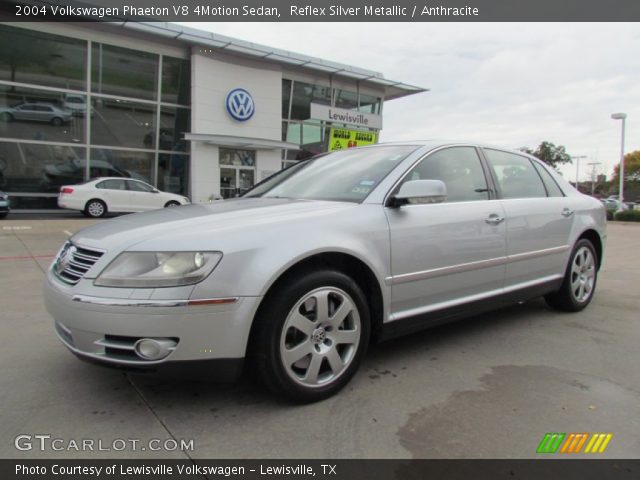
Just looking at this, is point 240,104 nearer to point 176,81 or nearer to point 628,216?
point 176,81

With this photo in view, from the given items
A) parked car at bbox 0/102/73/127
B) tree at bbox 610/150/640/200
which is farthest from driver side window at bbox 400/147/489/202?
tree at bbox 610/150/640/200

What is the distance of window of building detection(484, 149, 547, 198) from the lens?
3.95 meters

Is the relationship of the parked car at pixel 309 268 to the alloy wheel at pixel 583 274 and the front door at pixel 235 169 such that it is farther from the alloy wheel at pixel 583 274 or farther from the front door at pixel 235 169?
the front door at pixel 235 169

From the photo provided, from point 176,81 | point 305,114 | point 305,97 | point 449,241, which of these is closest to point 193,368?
point 449,241

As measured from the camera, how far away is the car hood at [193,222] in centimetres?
241

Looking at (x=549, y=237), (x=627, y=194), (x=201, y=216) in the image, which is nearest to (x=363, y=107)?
(x=549, y=237)

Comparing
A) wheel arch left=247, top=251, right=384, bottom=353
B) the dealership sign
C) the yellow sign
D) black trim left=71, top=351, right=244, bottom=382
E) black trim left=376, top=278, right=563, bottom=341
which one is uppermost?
the dealership sign

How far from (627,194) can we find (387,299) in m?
90.9

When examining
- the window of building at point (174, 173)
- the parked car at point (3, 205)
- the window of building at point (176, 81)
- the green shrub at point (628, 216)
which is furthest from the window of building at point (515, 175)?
the green shrub at point (628, 216)

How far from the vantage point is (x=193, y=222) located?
2.59 metres

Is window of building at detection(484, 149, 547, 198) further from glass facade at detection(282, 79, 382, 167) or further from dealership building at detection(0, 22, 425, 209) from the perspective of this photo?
glass facade at detection(282, 79, 382, 167)

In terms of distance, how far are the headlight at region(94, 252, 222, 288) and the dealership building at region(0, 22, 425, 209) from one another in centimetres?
1425

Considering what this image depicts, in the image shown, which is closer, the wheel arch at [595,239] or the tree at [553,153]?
the wheel arch at [595,239]
